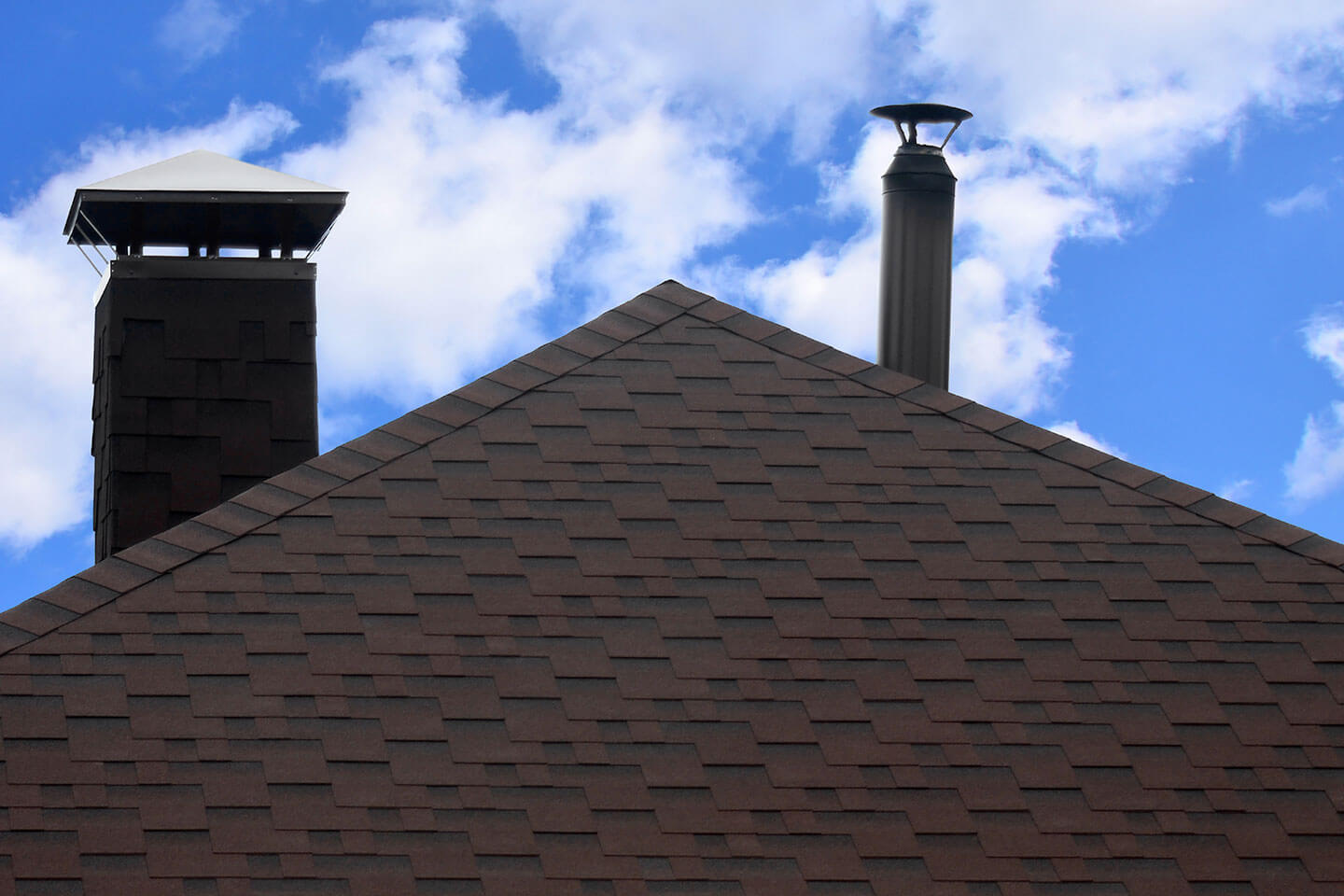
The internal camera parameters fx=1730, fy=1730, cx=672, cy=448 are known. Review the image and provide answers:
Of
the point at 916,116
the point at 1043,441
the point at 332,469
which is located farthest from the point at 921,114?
the point at 332,469

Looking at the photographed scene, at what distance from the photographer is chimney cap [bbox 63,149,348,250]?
13.4 meters

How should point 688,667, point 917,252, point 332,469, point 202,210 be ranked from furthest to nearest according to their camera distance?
1. point 202,210
2. point 917,252
3. point 332,469
4. point 688,667

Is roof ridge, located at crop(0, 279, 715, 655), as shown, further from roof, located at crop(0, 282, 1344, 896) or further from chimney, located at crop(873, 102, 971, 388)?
chimney, located at crop(873, 102, 971, 388)

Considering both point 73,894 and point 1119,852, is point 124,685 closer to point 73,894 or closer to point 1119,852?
point 73,894

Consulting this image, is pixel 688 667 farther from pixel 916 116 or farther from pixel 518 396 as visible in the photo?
pixel 916 116

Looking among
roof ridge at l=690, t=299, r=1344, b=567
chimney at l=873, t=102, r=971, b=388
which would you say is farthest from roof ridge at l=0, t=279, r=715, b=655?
chimney at l=873, t=102, r=971, b=388

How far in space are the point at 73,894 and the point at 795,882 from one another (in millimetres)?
3486

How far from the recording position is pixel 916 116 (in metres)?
12.9

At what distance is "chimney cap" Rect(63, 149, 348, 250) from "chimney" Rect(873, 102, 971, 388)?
431cm

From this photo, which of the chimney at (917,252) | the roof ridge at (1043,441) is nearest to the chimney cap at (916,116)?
the chimney at (917,252)

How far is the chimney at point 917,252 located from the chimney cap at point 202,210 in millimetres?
4306

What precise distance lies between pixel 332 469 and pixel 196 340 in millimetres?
3367

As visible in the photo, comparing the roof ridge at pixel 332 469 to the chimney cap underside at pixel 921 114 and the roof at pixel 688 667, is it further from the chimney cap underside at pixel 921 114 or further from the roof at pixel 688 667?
the chimney cap underside at pixel 921 114

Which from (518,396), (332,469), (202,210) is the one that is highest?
(202,210)
